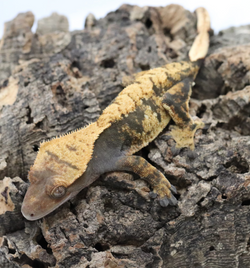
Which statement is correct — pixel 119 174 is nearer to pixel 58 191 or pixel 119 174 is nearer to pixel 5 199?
pixel 58 191

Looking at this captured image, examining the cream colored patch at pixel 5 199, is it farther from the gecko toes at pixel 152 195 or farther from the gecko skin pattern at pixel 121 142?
the gecko toes at pixel 152 195

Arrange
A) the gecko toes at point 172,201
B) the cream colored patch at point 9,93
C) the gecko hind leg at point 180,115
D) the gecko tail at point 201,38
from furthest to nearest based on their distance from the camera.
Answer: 1. the gecko tail at point 201,38
2. the cream colored patch at point 9,93
3. the gecko hind leg at point 180,115
4. the gecko toes at point 172,201

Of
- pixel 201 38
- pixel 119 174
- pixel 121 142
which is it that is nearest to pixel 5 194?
pixel 119 174

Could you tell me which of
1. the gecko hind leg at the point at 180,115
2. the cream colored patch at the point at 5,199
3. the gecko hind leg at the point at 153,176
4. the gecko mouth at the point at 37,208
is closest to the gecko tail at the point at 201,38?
the gecko hind leg at the point at 180,115

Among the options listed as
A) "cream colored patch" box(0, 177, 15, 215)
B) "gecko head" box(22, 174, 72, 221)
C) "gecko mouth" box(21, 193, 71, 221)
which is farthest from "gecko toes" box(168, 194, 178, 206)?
"cream colored patch" box(0, 177, 15, 215)

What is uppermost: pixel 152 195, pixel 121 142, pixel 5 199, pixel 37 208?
pixel 121 142

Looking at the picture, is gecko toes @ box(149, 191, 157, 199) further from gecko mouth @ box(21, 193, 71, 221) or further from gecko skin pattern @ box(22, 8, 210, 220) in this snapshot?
gecko mouth @ box(21, 193, 71, 221)

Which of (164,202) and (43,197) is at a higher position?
(43,197)
